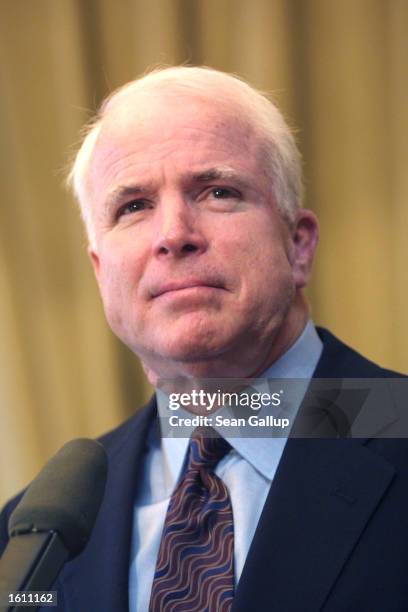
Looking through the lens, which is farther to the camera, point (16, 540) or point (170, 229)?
point (170, 229)

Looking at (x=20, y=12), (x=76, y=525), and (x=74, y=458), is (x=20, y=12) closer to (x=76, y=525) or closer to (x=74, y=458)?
(x=74, y=458)

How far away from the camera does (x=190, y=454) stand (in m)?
1.19

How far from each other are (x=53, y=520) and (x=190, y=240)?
0.51 m

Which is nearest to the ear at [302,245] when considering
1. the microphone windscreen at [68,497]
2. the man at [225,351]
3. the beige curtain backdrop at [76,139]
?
the man at [225,351]

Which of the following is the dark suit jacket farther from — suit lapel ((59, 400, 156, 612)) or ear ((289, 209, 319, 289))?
ear ((289, 209, 319, 289))

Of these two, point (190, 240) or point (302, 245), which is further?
point (302, 245)

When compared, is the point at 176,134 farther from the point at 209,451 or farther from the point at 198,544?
the point at 198,544

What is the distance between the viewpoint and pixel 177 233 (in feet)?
3.55

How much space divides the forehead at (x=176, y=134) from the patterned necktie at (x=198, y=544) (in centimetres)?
44

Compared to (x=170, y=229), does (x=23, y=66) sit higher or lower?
higher

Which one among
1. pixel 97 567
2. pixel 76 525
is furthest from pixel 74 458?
pixel 97 567

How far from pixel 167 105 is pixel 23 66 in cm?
71

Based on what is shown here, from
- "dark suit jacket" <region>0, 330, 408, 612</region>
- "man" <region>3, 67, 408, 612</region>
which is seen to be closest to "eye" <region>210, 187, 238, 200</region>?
"man" <region>3, 67, 408, 612</region>

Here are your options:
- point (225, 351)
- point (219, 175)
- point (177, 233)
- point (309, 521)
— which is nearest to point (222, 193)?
point (219, 175)
